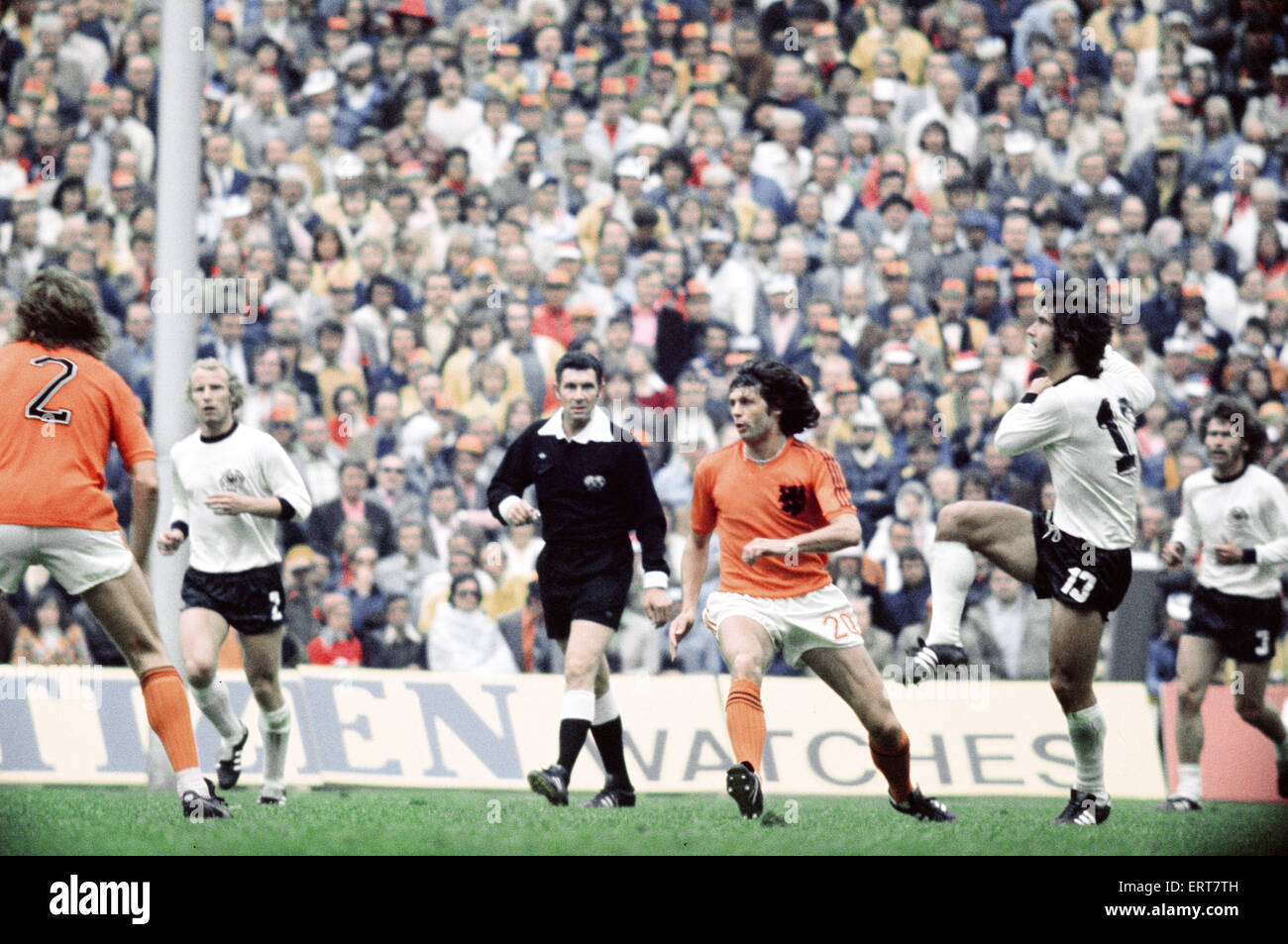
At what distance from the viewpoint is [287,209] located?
15.9m

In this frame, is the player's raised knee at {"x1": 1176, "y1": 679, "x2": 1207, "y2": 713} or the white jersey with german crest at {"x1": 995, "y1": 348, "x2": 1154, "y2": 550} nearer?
the white jersey with german crest at {"x1": 995, "y1": 348, "x2": 1154, "y2": 550}

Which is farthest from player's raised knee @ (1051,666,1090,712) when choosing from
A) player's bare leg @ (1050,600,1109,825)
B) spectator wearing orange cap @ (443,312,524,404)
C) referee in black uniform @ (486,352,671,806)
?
spectator wearing orange cap @ (443,312,524,404)

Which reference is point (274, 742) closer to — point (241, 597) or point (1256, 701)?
point (241, 597)

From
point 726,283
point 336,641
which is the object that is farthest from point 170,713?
point 726,283

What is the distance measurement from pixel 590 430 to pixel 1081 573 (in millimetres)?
2928

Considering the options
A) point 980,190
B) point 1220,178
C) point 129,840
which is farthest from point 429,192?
point 129,840

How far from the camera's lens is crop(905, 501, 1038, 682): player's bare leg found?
854 cm

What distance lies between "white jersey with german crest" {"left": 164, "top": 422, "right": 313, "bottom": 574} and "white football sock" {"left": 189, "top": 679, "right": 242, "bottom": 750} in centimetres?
71

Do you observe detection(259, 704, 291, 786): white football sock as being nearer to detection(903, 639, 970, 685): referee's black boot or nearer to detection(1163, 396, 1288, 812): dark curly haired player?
detection(903, 639, 970, 685): referee's black boot

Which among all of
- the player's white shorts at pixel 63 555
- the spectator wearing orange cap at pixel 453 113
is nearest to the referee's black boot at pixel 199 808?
the player's white shorts at pixel 63 555

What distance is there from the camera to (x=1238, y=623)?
10789 millimetres

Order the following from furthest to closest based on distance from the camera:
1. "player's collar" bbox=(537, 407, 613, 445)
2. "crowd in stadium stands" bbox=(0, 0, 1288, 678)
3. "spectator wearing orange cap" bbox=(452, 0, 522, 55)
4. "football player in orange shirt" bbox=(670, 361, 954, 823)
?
"spectator wearing orange cap" bbox=(452, 0, 522, 55) < "crowd in stadium stands" bbox=(0, 0, 1288, 678) < "player's collar" bbox=(537, 407, 613, 445) < "football player in orange shirt" bbox=(670, 361, 954, 823)

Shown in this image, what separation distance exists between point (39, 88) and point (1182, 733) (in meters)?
13.0
